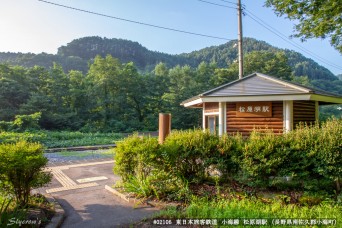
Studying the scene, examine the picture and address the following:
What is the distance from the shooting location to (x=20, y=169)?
4035 millimetres

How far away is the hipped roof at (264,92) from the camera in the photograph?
650 cm

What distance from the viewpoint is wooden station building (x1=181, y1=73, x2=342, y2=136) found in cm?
666

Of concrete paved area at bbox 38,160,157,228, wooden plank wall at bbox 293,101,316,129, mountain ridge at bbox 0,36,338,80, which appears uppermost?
mountain ridge at bbox 0,36,338,80

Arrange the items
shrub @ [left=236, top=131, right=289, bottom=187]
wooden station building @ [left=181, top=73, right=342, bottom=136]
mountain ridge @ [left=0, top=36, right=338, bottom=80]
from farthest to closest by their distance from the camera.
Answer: mountain ridge @ [left=0, top=36, right=338, bottom=80] → wooden station building @ [left=181, top=73, right=342, bottom=136] → shrub @ [left=236, top=131, right=289, bottom=187]

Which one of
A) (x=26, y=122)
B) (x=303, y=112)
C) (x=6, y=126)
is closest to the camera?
(x=303, y=112)

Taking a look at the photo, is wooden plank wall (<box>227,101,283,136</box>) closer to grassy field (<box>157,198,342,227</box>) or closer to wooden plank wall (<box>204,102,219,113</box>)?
wooden plank wall (<box>204,102,219,113</box>)

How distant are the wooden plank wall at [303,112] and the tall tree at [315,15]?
178 inches

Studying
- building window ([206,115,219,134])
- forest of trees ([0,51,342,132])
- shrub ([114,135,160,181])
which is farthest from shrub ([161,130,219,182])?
forest of trees ([0,51,342,132])

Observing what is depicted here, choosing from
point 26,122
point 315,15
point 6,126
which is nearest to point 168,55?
point 26,122

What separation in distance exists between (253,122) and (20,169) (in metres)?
6.02

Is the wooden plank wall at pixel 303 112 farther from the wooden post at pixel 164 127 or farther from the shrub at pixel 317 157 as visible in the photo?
the wooden post at pixel 164 127

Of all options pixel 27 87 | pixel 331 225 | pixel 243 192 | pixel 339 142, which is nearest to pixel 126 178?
pixel 243 192

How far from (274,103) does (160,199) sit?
4459mm

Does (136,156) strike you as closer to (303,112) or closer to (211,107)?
(211,107)
